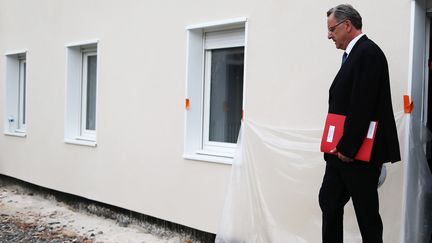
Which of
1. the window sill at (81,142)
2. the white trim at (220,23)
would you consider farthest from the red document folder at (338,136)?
the window sill at (81,142)

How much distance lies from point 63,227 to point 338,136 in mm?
A: 4437

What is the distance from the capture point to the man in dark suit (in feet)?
9.02

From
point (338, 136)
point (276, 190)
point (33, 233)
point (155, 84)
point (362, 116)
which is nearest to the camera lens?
point (362, 116)

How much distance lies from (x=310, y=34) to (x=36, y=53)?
5.46 m

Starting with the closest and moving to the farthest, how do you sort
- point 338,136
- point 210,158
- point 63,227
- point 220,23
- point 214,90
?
point 338,136, point 220,23, point 210,158, point 214,90, point 63,227

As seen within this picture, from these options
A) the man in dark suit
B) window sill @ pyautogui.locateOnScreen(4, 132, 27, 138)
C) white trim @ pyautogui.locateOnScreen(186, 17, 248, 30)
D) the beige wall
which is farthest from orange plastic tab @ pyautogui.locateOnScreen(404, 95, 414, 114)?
window sill @ pyautogui.locateOnScreen(4, 132, 27, 138)

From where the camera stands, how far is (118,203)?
6.07m

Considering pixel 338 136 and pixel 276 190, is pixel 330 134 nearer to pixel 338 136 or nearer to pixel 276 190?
pixel 338 136

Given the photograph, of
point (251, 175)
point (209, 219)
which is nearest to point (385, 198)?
point (251, 175)

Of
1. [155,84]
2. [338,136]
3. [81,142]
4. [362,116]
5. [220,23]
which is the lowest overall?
[81,142]

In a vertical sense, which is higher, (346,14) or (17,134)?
(346,14)

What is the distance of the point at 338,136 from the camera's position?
2.87 metres

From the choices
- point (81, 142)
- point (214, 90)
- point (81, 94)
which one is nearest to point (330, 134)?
point (214, 90)

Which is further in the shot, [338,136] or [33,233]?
[33,233]
